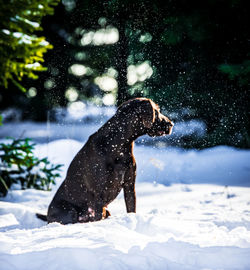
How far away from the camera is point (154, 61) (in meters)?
9.77

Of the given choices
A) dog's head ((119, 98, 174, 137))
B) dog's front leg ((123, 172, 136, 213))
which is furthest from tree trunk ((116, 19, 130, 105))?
dog's front leg ((123, 172, 136, 213))

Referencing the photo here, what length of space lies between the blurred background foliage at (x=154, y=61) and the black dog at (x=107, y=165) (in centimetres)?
573

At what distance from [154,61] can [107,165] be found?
7.32m

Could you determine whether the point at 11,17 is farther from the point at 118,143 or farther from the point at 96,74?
the point at 96,74

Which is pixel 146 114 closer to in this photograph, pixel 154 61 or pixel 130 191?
pixel 130 191

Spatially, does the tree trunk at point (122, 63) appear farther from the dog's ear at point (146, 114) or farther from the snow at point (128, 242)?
the dog's ear at point (146, 114)

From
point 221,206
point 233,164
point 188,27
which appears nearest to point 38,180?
point 221,206

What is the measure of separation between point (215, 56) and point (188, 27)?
1.22 m

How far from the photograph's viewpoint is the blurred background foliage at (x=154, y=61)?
8978 mm

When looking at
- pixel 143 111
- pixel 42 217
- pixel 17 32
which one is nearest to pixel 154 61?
pixel 143 111

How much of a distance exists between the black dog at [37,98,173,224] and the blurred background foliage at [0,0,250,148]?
573cm

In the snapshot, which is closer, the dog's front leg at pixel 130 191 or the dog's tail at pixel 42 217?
the dog's front leg at pixel 130 191

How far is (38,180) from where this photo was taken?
266 inches

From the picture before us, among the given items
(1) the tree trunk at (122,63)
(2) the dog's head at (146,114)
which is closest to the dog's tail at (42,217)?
(2) the dog's head at (146,114)
